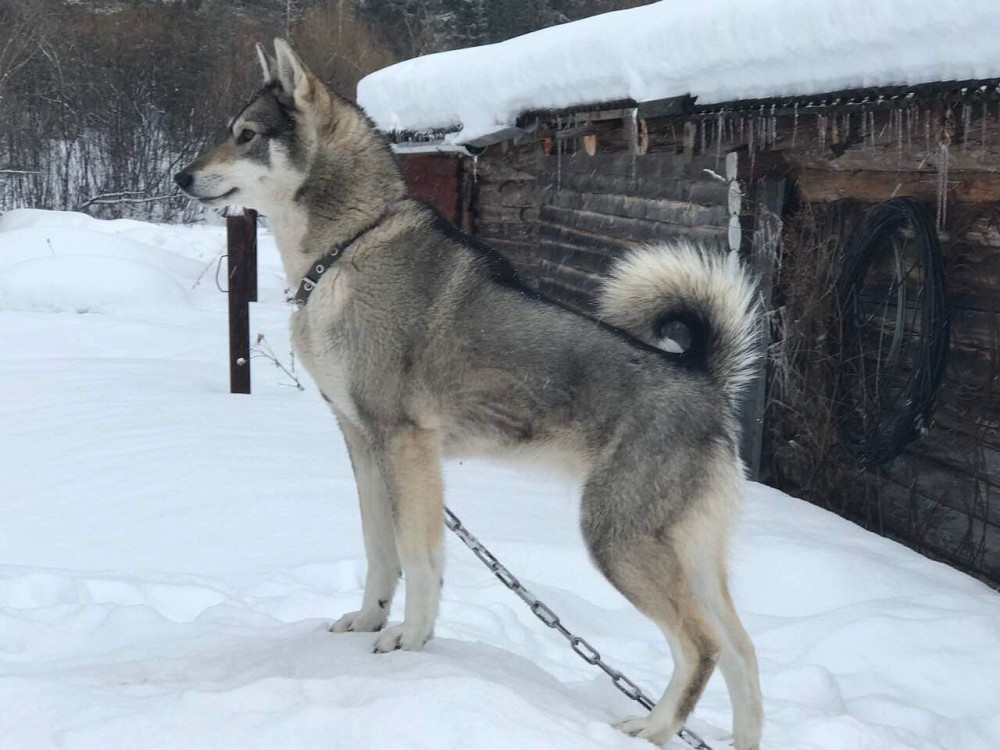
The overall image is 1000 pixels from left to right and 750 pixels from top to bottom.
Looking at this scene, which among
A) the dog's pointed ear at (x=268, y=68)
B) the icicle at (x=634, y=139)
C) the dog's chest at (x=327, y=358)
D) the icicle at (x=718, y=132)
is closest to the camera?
the dog's chest at (x=327, y=358)

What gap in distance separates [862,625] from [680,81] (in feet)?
10.7

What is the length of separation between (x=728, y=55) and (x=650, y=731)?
398cm

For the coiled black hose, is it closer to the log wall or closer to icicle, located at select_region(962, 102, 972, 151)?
the log wall

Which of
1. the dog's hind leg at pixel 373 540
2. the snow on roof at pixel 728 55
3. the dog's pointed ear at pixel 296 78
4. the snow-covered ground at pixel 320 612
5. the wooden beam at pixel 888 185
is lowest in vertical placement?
the snow-covered ground at pixel 320 612

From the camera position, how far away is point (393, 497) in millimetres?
2887

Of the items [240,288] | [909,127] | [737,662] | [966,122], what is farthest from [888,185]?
[240,288]

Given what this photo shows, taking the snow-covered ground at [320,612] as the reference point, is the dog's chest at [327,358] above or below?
above

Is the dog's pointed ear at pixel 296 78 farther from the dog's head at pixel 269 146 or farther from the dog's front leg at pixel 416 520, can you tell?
the dog's front leg at pixel 416 520

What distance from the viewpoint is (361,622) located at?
3.16 meters

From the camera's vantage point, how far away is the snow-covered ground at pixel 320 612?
7.57 feet

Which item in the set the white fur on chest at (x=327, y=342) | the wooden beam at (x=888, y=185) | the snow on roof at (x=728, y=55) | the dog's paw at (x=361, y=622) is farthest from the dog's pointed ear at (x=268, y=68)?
the wooden beam at (x=888, y=185)

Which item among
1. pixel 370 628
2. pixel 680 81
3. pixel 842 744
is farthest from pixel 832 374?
pixel 370 628

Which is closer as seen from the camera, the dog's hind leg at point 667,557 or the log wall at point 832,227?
the dog's hind leg at point 667,557

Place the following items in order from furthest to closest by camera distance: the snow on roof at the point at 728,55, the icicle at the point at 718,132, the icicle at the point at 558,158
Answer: the icicle at the point at 558,158 → the icicle at the point at 718,132 → the snow on roof at the point at 728,55
